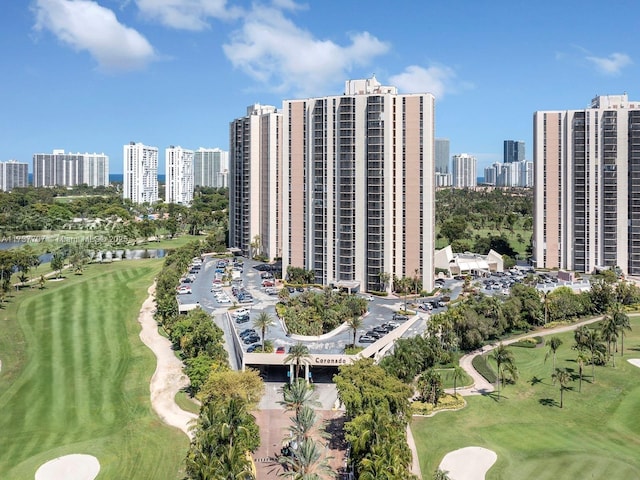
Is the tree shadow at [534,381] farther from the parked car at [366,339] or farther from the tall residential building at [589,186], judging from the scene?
the tall residential building at [589,186]

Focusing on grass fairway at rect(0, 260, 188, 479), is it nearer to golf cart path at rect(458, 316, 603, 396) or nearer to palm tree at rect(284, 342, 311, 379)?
palm tree at rect(284, 342, 311, 379)

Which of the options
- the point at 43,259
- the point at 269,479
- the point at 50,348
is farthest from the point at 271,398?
the point at 43,259

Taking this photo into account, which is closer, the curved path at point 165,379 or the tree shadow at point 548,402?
the curved path at point 165,379

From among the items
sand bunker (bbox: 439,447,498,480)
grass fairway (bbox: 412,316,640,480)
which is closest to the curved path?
sand bunker (bbox: 439,447,498,480)

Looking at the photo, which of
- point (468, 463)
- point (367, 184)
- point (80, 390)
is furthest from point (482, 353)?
point (80, 390)

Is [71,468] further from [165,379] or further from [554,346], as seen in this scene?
[554,346]

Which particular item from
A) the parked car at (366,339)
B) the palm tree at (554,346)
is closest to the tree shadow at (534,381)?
the palm tree at (554,346)
